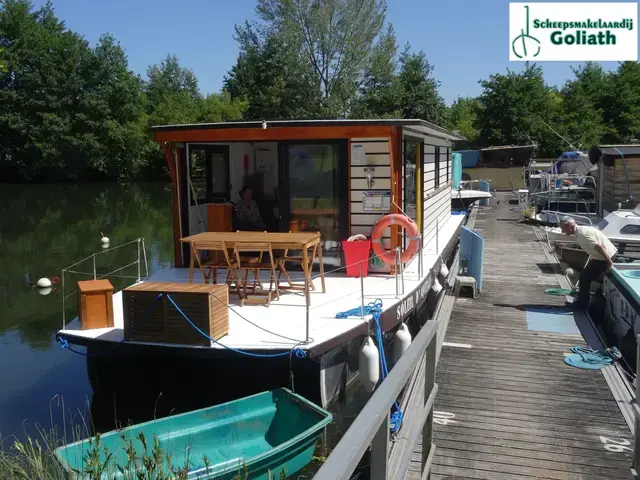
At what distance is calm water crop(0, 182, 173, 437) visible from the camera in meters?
8.19

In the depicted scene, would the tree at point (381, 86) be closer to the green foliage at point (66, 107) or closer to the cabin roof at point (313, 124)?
the green foliage at point (66, 107)

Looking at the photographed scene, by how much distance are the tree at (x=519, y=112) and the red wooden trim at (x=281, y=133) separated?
107 feet

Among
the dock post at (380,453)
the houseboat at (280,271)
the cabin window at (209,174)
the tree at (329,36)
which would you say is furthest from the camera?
the tree at (329,36)

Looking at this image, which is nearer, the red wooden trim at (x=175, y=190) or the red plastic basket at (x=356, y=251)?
the red plastic basket at (x=356, y=251)

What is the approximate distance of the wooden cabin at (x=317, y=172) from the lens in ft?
29.1

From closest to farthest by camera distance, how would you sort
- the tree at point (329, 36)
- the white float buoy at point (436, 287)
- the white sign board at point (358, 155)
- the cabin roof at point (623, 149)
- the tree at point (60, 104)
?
the white sign board at point (358, 155) < the white float buoy at point (436, 287) < the cabin roof at point (623, 149) < the tree at point (329, 36) < the tree at point (60, 104)

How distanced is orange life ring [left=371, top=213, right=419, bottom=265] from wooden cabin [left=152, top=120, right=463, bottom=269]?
0.26 metres

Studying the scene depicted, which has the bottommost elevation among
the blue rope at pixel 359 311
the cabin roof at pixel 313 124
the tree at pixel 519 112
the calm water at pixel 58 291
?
the calm water at pixel 58 291

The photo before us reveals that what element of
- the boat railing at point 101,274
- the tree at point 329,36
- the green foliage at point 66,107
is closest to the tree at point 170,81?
the green foliage at point 66,107

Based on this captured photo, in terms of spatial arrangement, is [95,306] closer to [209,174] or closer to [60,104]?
[209,174]

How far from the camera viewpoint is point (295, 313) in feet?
24.4

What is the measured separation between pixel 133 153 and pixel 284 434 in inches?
1729

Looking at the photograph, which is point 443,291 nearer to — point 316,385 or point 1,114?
point 316,385

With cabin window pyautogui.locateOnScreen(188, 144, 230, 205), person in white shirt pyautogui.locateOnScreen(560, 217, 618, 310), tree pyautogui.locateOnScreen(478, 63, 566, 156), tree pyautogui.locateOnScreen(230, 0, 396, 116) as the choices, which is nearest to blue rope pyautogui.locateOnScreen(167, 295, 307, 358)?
cabin window pyautogui.locateOnScreen(188, 144, 230, 205)
